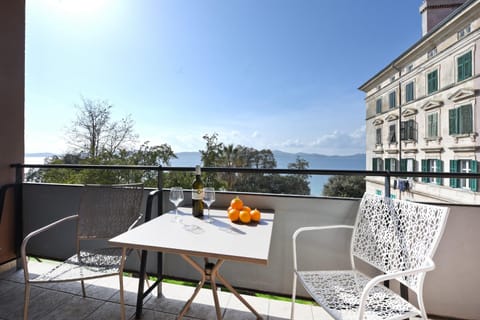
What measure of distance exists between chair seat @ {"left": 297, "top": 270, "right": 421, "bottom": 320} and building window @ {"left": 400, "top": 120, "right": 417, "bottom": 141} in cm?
1720

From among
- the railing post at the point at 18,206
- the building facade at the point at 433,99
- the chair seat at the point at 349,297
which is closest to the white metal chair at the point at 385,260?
the chair seat at the point at 349,297

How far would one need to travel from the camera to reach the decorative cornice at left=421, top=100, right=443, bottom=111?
13.5 metres

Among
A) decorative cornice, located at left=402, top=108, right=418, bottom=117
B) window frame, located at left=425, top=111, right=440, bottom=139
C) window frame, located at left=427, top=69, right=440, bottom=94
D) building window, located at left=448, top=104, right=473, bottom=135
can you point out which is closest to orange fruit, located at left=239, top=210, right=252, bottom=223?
building window, located at left=448, top=104, right=473, bottom=135

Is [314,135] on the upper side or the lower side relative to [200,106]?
lower

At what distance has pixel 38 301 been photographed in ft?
5.89

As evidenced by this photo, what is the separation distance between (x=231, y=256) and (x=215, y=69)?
501 inches

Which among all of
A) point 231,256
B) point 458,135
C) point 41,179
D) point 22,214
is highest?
point 458,135

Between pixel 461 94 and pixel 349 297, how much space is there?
16102 mm

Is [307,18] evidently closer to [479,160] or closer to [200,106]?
[200,106]

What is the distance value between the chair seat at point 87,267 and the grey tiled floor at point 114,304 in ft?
1.19

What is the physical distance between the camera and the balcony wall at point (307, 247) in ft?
5.08

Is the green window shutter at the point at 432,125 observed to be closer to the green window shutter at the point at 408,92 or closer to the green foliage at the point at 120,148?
the green window shutter at the point at 408,92

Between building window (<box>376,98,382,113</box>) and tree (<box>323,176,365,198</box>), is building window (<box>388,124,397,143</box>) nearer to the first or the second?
building window (<box>376,98,382,113</box>)

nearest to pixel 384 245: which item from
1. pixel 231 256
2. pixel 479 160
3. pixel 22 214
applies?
pixel 231 256
